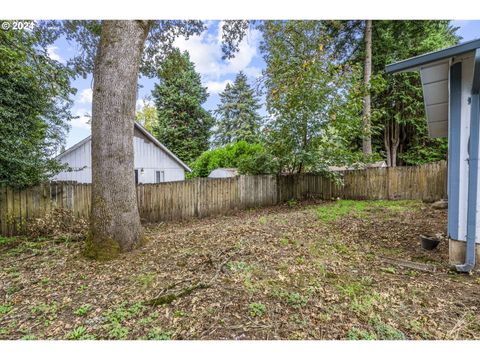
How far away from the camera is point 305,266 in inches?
120

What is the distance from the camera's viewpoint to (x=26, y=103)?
5.61 m

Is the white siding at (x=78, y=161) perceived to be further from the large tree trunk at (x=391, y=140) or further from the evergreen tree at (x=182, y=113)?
the large tree trunk at (x=391, y=140)

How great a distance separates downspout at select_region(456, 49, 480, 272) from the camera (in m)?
2.83

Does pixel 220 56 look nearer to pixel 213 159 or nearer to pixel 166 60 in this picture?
pixel 166 60

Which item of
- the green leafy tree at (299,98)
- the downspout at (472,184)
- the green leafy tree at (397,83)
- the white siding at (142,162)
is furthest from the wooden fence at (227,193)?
the white siding at (142,162)

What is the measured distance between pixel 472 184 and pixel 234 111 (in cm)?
2391

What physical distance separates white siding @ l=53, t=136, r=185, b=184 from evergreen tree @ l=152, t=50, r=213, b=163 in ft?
22.6

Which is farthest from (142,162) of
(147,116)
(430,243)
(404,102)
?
(404,102)

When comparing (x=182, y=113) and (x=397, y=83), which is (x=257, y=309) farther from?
(x=182, y=113)

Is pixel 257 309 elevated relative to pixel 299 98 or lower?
lower

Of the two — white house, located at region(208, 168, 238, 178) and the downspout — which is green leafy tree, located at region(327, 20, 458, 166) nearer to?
white house, located at region(208, 168, 238, 178)

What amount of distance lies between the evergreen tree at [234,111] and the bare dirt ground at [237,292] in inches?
851

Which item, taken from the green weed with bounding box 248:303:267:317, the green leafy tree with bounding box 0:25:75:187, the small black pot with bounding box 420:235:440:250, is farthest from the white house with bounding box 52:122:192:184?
the small black pot with bounding box 420:235:440:250
